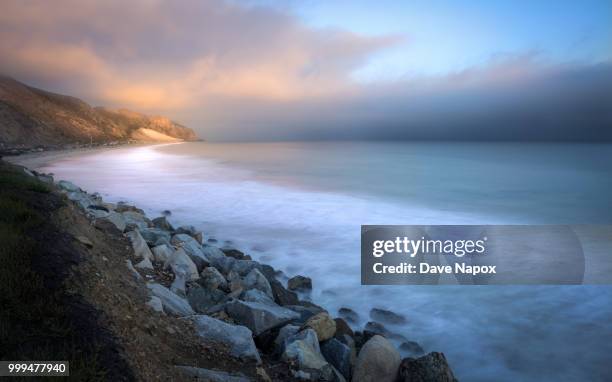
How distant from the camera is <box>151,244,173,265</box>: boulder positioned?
7.60m

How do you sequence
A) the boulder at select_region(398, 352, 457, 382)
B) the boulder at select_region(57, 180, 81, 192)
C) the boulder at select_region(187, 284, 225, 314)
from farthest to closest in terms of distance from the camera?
the boulder at select_region(57, 180, 81, 192)
the boulder at select_region(187, 284, 225, 314)
the boulder at select_region(398, 352, 457, 382)

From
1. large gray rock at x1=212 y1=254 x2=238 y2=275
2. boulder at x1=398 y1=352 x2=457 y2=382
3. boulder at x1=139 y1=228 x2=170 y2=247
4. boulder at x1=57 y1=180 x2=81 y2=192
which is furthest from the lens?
boulder at x1=57 y1=180 x2=81 y2=192

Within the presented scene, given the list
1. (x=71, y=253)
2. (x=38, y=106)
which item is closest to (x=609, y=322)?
(x=71, y=253)

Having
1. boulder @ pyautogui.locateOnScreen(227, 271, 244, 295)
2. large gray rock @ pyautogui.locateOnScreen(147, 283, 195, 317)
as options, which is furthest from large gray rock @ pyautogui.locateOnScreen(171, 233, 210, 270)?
large gray rock @ pyautogui.locateOnScreen(147, 283, 195, 317)

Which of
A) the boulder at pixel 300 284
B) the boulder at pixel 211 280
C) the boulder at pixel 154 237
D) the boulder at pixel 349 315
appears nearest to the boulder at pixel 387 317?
the boulder at pixel 349 315

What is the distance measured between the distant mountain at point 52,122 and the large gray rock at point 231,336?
6549 cm

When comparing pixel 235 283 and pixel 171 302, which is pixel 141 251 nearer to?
pixel 235 283

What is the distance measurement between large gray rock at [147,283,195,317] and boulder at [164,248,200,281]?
1568 millimetres

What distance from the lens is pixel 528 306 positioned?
8461 millimetres

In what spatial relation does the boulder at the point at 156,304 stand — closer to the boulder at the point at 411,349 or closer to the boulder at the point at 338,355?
the boulder at the point at 338,355

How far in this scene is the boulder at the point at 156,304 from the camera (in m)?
4.77

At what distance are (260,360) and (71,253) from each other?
105 inches

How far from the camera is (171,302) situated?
5332 millimetres

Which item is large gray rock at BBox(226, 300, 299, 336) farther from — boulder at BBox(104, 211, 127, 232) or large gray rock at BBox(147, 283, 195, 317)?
boulder at BBox(104, 211, 127, 232)
